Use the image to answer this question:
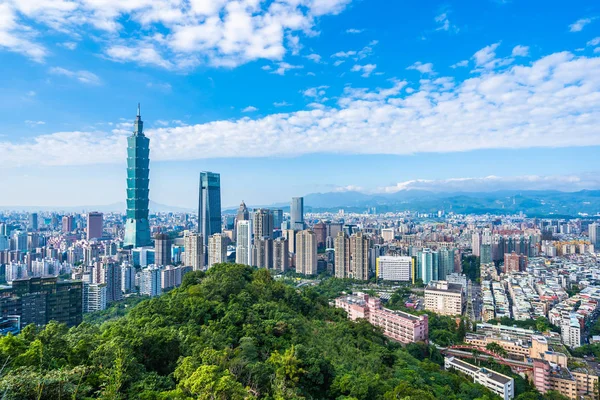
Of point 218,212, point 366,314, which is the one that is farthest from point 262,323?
point 218,212

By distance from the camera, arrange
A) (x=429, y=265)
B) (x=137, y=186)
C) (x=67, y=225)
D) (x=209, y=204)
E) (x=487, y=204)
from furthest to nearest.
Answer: (x=487, y=204) → (x=67, y=225) → (x=209, y=204) → (x=137, y=186) → (x=429, y=265)

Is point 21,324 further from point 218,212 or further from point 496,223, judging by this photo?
point 496,223

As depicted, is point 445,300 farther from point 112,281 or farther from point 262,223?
point 262,223

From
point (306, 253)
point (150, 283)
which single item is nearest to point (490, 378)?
point (150, 283)

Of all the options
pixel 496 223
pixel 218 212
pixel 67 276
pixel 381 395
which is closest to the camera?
pixel 381 395

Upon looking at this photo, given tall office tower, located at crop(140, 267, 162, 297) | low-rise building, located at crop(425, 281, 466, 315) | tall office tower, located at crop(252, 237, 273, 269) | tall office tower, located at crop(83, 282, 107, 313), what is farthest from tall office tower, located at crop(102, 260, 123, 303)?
low-rise building, located at crop(425, 281, 466, 315)

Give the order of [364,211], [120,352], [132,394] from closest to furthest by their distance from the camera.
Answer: [132,394]
[120,352]
[364,211]
